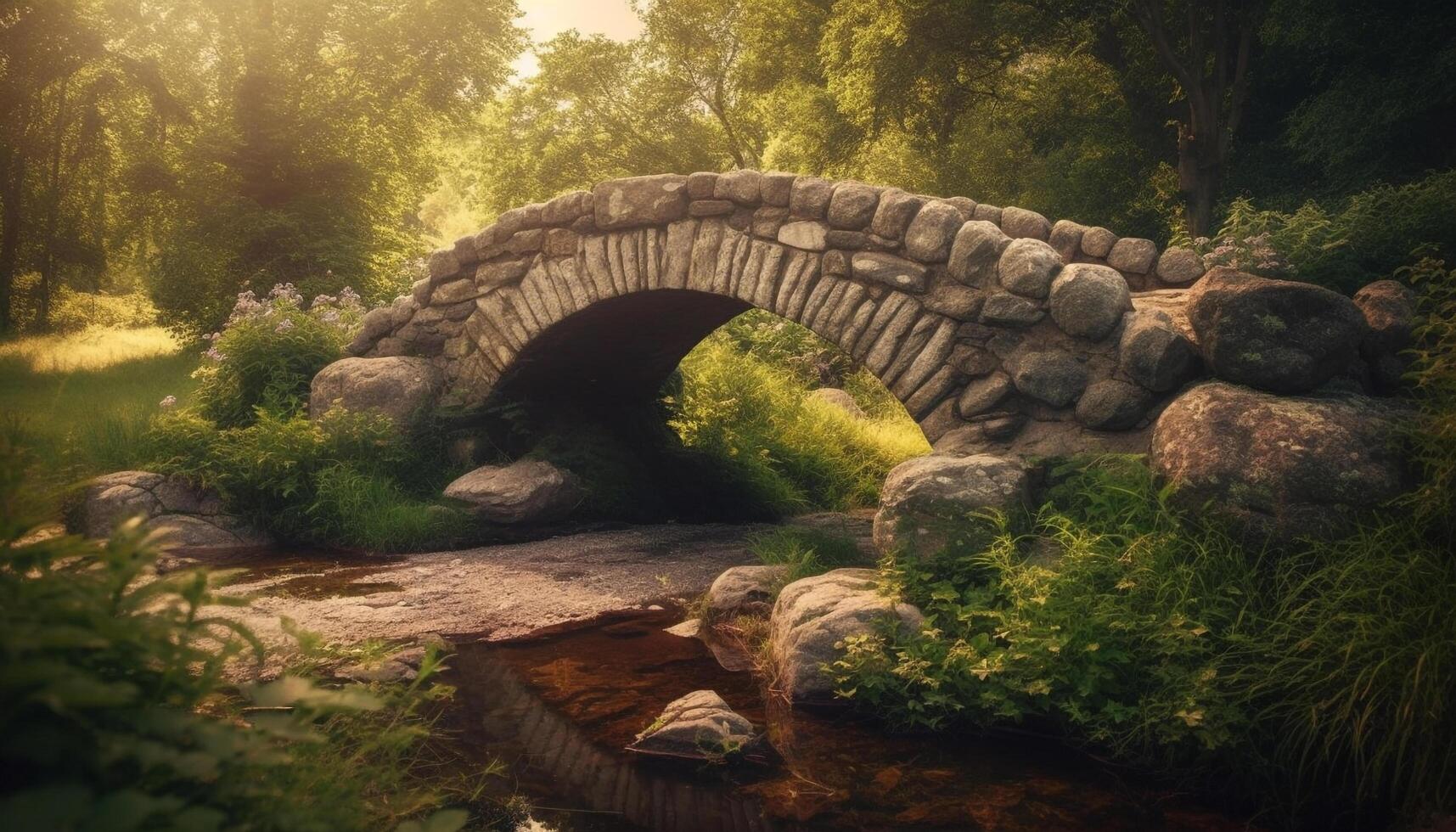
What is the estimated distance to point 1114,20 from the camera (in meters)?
14.8

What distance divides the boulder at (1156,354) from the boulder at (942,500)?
0.74 metres

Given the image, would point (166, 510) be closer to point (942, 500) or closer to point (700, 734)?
point (700, 734)

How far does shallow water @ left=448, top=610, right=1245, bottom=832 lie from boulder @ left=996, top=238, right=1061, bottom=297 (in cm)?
239

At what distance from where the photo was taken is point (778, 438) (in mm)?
9719

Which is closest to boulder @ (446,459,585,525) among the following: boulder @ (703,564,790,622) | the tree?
boulder @ (703,564,790,622)

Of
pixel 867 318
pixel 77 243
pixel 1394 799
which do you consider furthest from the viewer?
pixel 77 243

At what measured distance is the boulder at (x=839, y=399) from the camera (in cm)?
1193

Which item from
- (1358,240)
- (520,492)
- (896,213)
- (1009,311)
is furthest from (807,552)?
(1358,240)

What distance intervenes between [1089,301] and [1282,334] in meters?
0.92

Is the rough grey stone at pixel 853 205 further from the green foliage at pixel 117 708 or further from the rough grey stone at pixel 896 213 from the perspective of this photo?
the green foliage at pixel 117 708

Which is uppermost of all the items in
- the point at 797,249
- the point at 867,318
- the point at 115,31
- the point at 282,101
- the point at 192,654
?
the point at 115,31

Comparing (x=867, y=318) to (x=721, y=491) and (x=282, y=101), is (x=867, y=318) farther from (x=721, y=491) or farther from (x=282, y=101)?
(x=282, y=101)

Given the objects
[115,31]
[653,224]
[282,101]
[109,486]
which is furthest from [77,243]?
[653,224]

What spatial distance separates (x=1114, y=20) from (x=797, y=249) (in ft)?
38.5
